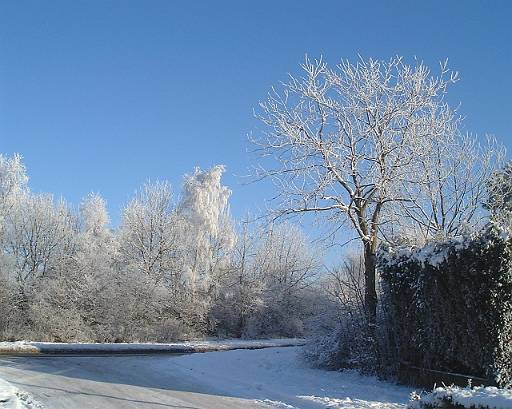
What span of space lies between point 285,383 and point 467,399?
7.28 m

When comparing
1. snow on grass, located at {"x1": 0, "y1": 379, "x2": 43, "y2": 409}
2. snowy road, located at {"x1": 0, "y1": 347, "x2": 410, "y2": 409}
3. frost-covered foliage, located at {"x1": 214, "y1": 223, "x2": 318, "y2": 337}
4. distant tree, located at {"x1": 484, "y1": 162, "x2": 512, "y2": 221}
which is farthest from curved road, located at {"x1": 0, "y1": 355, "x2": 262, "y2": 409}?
frost-covered foliage, located at {"x1": 214, "y1": 223, "x2": 318, "y2": 337}

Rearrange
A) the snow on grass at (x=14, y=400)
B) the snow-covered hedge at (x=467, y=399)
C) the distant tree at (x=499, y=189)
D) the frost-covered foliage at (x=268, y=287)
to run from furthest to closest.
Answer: the frost-covered foliage at (x=268, y=287), the distant tree at (x=499, y=189), the snow on grass at (x=14, y=400), the snow-covered hedge at (x=467, y=399)

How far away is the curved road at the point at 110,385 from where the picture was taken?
1092 cm

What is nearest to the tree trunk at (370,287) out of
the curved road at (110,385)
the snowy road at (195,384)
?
the snowy road at (195,384)

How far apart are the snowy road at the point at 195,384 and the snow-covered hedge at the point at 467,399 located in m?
2.87

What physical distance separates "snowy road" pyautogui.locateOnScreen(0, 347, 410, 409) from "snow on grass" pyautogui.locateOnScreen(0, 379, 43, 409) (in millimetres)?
328

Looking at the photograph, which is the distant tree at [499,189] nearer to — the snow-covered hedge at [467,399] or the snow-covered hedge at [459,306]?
the snow-covered hedge at [459,306]

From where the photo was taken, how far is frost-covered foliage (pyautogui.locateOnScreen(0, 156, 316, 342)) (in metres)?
34.1

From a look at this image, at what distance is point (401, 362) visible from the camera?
14.3m

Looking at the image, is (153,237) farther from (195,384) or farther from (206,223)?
(195,384)

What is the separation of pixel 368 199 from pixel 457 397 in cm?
1166

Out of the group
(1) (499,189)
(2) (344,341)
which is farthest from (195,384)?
(1) (499,189)

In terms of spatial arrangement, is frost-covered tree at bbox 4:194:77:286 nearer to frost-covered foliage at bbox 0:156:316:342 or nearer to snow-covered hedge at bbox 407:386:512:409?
frost-covered foliage at bbox 0:156:316:342

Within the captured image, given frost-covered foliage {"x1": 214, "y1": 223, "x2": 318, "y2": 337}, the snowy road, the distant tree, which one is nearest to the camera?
the snowy road
